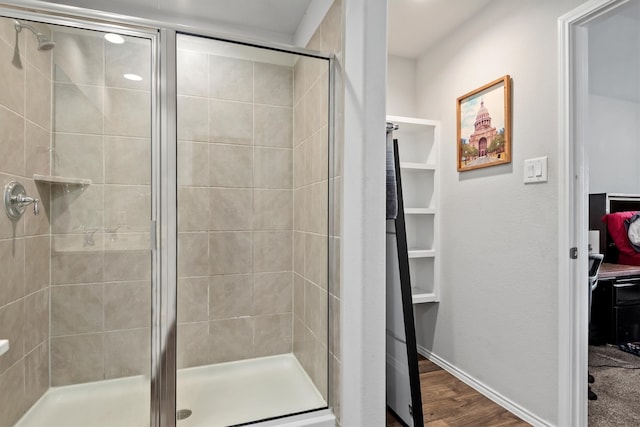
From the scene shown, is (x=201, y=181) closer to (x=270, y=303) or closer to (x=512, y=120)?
(x=270, y=303)

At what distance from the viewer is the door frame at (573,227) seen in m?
1.63

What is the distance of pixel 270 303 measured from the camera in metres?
2.01

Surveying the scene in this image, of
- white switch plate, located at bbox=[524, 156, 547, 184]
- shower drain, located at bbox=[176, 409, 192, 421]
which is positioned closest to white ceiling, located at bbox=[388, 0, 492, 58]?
white switch plate, located at bbox=[524, 156, 547, 184]

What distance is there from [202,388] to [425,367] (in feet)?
5.15

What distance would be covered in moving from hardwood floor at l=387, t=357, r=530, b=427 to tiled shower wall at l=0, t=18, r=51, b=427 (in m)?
1.68

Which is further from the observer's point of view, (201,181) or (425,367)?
(425,367)

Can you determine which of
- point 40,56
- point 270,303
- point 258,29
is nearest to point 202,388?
point 270,303

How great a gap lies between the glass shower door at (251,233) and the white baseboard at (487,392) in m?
1.10

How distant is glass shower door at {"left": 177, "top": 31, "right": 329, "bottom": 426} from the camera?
5.46 ft

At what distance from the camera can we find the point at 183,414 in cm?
153

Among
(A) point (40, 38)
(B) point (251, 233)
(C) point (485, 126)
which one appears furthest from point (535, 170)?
(A) point (40, 38)

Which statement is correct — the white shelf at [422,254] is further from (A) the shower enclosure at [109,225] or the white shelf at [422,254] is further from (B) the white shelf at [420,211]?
(A) the shower enclosure at [109,225]

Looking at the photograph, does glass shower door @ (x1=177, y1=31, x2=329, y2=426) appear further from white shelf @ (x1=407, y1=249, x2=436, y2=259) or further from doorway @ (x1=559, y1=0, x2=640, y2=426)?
doorway @ (x1=559, y1=0, x2=640, y2=426)

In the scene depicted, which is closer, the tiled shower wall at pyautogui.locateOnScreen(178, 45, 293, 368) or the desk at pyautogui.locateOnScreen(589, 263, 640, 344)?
the tiled shower wall at pyautogui.locateOnScreen(178, 45, 293, 368)
